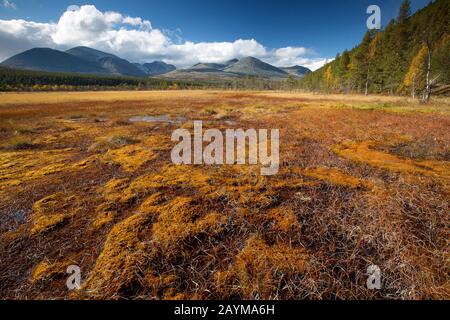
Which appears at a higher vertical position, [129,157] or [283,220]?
[129,157]

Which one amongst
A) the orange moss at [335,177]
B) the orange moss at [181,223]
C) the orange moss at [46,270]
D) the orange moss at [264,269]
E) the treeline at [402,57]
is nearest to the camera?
the orange moss at [264,269]

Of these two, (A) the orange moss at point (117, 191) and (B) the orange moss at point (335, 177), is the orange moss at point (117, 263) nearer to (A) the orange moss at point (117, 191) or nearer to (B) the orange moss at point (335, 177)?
(A) the orange moss at point (117, 191)

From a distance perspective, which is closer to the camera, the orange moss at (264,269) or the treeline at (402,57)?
the orange moss at (264,269)

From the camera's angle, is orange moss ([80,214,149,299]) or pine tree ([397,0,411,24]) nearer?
orange moss ([80,214,149,299])

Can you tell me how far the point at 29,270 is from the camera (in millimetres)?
3340

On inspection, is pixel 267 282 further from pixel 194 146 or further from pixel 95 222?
pixel 194 146

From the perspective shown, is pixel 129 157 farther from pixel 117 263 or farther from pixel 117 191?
pixel 117 263

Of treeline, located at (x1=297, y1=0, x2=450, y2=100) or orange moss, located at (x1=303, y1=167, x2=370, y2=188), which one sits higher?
treeline, located at (x1=297, y1=0, x2=450, y2=100)

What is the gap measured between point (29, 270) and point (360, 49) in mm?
74819

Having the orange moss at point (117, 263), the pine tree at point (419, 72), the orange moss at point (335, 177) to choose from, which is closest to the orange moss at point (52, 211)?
the orange moss at point (117, 263)

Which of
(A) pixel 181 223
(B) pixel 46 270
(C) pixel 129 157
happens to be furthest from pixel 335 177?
(C) pixel 129 157

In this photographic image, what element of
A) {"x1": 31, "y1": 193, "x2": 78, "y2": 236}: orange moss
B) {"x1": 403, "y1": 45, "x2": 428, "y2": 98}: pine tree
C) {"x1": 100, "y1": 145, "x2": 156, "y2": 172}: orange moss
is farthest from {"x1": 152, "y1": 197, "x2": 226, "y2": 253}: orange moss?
{"x1": 403, "y1": 45, "x2": 428, "y2": 98}: pine tree

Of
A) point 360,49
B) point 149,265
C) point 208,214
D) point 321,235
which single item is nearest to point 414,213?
point 321,235

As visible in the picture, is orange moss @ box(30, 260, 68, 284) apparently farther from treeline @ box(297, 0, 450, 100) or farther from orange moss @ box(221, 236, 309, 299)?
treeline @ box(297, 0, 450, 100)
